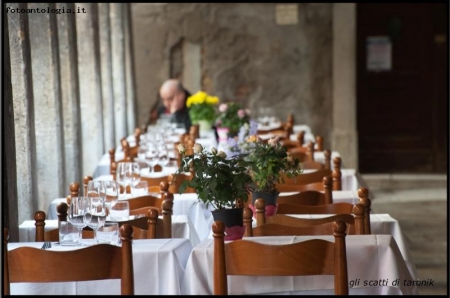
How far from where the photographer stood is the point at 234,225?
14.3 feet

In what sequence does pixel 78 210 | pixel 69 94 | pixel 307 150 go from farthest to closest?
pixel 307 150 → pixel 69 94 → pixel 78 210

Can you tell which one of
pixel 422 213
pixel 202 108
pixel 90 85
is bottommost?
pixel 422 213

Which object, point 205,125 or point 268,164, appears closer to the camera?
point 268,164

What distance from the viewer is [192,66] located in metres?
14.0

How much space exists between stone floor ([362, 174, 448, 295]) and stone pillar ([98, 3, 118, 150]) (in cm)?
298

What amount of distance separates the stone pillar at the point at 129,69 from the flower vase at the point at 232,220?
846 cm

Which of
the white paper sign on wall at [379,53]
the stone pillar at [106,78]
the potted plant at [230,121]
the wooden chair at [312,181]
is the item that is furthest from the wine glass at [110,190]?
the white paper sign on wall at [379,53]

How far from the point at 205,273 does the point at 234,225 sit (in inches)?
18.2

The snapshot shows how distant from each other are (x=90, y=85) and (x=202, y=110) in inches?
47.7

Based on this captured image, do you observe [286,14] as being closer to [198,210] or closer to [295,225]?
[198,210]

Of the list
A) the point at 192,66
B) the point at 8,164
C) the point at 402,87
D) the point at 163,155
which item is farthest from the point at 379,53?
the point at 8,164

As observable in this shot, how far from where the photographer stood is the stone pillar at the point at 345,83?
1368cm

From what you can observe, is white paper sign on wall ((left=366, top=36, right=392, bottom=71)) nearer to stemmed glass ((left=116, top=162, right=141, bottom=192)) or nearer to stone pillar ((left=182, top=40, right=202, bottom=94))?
stone pillar ((left=182, top=40, right=202, bottom=94))

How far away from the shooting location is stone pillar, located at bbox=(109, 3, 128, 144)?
40.2ft
